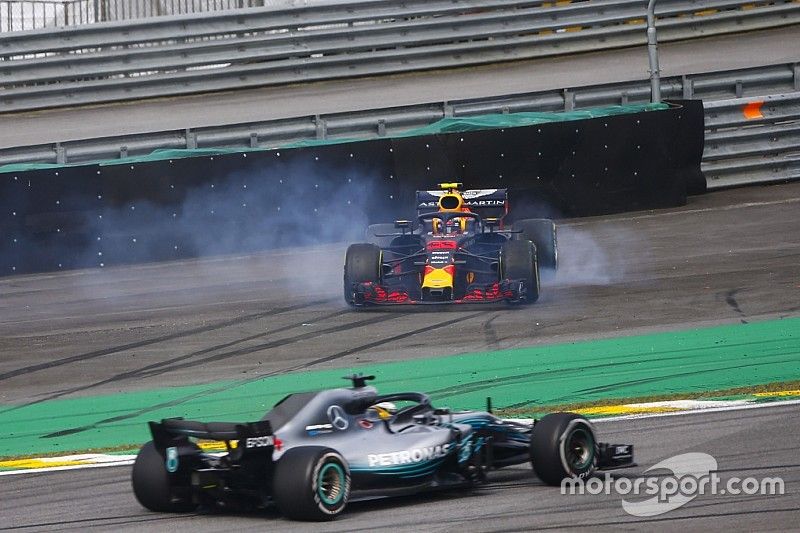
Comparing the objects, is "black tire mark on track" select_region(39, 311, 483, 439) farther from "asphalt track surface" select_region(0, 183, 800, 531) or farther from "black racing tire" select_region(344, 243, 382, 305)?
"black racing tire" select_region(344, 243, 382, 305)

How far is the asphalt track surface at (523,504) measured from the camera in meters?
7.59

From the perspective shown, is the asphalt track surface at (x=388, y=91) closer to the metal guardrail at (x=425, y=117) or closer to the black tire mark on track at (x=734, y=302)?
the metal guardrail at (x=425, y=117)

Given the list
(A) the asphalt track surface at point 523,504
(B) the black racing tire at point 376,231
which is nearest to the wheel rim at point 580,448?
(A) the asphalt track surface at point 523,504

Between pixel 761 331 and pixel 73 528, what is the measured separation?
8.33 m

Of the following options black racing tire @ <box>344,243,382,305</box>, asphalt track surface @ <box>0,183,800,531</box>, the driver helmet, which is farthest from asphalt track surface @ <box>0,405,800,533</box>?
black racing tire @ <box>344,243,382,305</box>

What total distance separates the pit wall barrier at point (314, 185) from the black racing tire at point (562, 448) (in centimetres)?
1325

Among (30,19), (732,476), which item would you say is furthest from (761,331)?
(30,19)

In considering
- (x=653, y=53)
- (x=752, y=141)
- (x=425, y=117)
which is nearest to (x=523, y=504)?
(x=653, y=53)

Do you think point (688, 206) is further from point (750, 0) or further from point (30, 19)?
point (30, 19)

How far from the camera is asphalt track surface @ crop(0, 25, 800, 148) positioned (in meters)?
28.2

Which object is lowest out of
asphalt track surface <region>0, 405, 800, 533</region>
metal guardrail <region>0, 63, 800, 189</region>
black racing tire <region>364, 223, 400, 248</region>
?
asphalt track surface <region>0, 405, 800, 533</region>

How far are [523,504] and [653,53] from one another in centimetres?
1726

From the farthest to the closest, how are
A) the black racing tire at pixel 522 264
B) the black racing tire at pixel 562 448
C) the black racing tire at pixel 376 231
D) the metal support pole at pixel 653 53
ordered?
the metal support pole at pixel 653 53
the black racing tire at pixel 376 231
the black racing tire at pixel 522 264
the black racing tire at pixel 562 448

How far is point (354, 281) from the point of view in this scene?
16.6 m
